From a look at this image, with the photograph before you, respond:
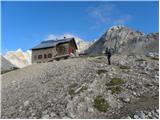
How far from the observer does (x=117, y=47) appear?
160m

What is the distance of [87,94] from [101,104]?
274 centimetres

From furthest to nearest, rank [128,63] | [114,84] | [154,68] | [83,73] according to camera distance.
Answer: [128,63]
[154,68]
[83,73]
[114,84]

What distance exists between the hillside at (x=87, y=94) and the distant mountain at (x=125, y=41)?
320ft

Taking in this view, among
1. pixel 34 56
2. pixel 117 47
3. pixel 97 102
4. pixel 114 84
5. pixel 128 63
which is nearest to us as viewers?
pixel 97 102

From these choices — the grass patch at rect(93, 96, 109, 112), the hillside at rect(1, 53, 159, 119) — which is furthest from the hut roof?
the grass patch at rect(93, 96, 109, 112)

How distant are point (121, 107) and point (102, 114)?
2082mm

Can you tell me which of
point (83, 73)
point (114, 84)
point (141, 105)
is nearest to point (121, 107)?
point (141, 105)

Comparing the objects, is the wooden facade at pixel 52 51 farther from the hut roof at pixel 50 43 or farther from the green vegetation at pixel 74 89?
the green vegetation at pixel 74 89

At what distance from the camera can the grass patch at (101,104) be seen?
2758cm

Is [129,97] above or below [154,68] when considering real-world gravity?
below

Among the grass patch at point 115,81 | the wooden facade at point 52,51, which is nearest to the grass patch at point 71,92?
the grass patch at point 115,81

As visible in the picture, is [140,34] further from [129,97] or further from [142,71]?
[129,97]

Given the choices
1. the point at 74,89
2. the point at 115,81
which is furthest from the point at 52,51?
the point at 74,89

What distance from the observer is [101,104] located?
28297 mm
